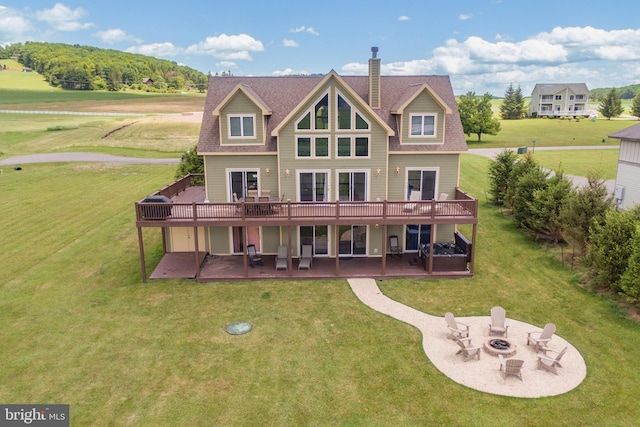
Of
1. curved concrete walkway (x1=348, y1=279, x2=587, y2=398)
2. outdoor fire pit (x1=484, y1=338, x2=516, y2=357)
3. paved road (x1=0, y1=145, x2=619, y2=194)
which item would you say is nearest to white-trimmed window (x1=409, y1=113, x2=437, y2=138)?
curved concrete walkway (x1=348, y1=279, x2=587, y2=398)

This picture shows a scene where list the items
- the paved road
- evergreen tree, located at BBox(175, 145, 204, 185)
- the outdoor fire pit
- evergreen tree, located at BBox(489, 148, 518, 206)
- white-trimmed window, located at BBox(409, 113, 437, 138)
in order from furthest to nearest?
the paved road → evergreen tree, located at BBox(175, 145, 204, 185) → evergreen tree, located at BBox(489, 148, 518, 206) → white-trimmed window, located at BBox(409, 113, 437, 138) → the outdoor fire pit

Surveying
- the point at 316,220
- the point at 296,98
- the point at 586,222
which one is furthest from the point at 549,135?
the point at 316,220

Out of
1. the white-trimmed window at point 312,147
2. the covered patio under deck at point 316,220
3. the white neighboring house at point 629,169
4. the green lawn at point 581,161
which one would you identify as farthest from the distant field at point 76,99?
the white neighboring house at point 629,169

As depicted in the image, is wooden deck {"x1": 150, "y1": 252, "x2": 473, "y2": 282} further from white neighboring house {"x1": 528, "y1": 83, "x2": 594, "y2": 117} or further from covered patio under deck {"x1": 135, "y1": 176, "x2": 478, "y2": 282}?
white neighboring house {"x1": 528, "y1": 83, "x2": 594, "y2": 117}

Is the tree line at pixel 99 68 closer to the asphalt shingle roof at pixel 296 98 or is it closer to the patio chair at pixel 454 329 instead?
the asphalt shingle roof at pixel 296 98

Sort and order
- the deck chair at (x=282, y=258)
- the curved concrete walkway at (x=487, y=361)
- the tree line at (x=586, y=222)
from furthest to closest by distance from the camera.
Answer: the deck chair at (x=282, y=258)
the tree line at (x=586, y=222)
the curved concrete walkway at (x=487, y=361)

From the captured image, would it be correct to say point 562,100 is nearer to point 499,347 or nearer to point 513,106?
point 513,106
